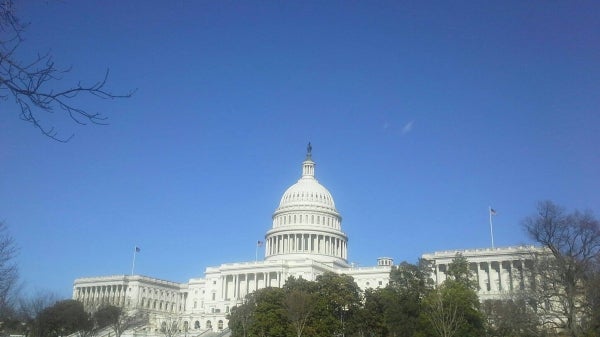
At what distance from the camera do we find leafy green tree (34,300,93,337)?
84.0 m

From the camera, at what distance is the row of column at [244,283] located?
400 feet

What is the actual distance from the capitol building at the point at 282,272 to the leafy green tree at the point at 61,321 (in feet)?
60.4

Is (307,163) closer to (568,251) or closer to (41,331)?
(41,331)

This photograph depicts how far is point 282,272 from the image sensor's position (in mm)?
119562

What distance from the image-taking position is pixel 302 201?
141 m

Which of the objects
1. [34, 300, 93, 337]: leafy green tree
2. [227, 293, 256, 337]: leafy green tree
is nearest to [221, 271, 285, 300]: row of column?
[34, 300, 93, 337]: leafy green tree

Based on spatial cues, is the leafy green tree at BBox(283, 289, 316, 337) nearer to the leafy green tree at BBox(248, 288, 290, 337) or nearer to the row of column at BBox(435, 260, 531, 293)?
the leafy green tree at BBox(248, 288, 290, 337)

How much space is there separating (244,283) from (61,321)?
154 ft

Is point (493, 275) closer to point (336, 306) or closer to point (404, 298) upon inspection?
point (404, 298)

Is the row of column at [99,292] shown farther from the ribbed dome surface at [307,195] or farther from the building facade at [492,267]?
the building facade at [492,267]

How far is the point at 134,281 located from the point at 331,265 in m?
49.2

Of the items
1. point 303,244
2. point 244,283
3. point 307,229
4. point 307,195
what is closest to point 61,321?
point 244,283

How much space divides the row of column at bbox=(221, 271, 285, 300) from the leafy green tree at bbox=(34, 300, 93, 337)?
39559 mm

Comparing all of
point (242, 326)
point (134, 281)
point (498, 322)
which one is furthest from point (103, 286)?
point (498, 322)
